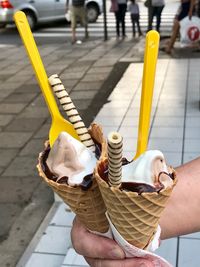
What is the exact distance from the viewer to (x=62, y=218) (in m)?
3.17

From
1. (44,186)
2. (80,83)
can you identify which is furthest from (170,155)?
(80,83)

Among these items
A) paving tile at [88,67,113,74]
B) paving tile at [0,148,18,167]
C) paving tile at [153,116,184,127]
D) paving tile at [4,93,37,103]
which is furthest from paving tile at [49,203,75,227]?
paving tile at [88,67,113,74]

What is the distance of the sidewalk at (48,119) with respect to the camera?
10.3 ft

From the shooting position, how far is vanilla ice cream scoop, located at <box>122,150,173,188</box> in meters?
0.95

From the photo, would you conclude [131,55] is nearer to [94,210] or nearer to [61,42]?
[61,42]

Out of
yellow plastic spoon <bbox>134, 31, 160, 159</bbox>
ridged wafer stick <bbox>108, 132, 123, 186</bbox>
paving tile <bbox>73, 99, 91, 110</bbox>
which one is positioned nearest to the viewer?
ridged wafer stick <bbox>108, 132, 123, 186</bbox>

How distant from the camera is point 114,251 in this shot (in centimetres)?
107

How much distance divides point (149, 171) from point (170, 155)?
3.05 m

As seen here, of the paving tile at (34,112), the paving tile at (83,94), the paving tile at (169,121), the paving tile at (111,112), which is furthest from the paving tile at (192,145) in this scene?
the paving tile at (83,94)

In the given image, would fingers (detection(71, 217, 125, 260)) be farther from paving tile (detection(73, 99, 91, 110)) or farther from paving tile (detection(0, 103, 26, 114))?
paving tile (detection(0, 103, 26, 114))

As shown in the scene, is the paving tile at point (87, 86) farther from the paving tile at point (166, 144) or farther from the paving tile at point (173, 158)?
the paving tile at point (173, 158)

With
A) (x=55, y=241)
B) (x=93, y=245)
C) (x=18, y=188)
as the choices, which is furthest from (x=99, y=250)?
(x=18, y=188)

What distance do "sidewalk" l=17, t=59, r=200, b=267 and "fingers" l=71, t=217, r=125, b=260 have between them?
1.49m

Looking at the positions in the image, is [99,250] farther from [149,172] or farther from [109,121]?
[109,121]
